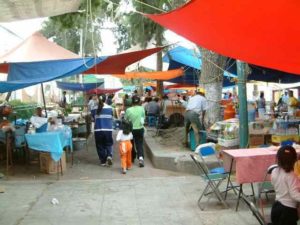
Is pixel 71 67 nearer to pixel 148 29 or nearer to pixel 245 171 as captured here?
pixel 245 171

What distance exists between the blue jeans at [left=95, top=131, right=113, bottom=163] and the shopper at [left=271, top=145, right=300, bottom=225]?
596 centimetres

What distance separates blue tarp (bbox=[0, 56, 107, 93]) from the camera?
8.39 m

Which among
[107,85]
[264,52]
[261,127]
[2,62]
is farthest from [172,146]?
[107,85]

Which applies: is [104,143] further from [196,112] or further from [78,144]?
[78,144]

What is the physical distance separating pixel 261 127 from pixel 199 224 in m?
3.87

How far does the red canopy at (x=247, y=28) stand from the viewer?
322 centimetres

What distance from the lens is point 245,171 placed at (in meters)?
5.59

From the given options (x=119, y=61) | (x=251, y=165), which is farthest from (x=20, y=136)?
(x=251, y=165)

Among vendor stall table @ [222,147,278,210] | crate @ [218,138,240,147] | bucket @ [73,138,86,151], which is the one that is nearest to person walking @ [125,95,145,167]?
crate @ [218,138,240,147]

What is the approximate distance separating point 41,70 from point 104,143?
7.68 ft

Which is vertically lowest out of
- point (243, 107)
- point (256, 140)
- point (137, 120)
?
point (256, 140)

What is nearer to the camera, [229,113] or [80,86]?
[229,113]

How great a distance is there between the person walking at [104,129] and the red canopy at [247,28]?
5875 mm

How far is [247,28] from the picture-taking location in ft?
11.6
